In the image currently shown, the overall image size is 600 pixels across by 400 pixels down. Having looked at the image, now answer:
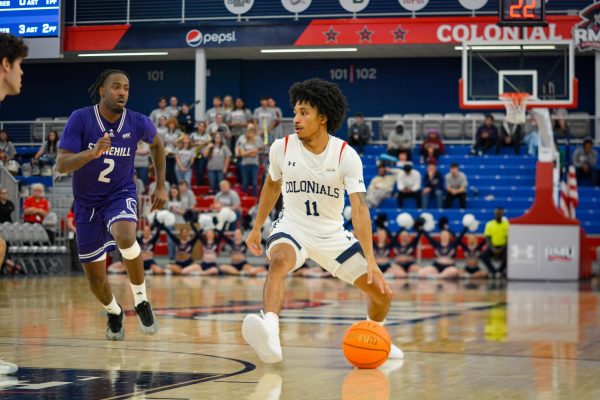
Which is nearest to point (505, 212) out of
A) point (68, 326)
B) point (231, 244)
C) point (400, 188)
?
point (400, 188)

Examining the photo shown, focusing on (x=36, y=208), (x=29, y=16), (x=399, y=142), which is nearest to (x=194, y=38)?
(x=399, y=142)

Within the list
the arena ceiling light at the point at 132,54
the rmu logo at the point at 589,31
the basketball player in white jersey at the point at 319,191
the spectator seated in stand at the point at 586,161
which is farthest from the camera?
the arena ceiling light at the point at 132,54

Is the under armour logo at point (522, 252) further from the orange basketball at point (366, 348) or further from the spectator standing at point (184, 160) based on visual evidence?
the orange basketball at point (366, 348)

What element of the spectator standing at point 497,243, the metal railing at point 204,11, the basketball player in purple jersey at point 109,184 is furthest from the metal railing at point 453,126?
the basketball player in purple jersey at point 109,184

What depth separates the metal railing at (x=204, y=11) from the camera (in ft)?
100

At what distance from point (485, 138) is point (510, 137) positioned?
2.51 feet

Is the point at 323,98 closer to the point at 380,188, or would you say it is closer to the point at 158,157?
the point at 158,157

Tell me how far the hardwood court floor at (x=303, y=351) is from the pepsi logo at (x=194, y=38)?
15.9 metres

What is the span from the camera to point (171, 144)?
26.8 m

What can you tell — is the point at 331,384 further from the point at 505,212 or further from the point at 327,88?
the point at 505,212

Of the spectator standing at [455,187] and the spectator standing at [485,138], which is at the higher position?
the spectator standing at [485,138]

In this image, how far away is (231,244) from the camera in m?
23.4

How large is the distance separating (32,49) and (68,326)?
47.5 feet

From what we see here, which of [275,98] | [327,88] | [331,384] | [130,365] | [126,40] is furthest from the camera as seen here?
[275,98]
